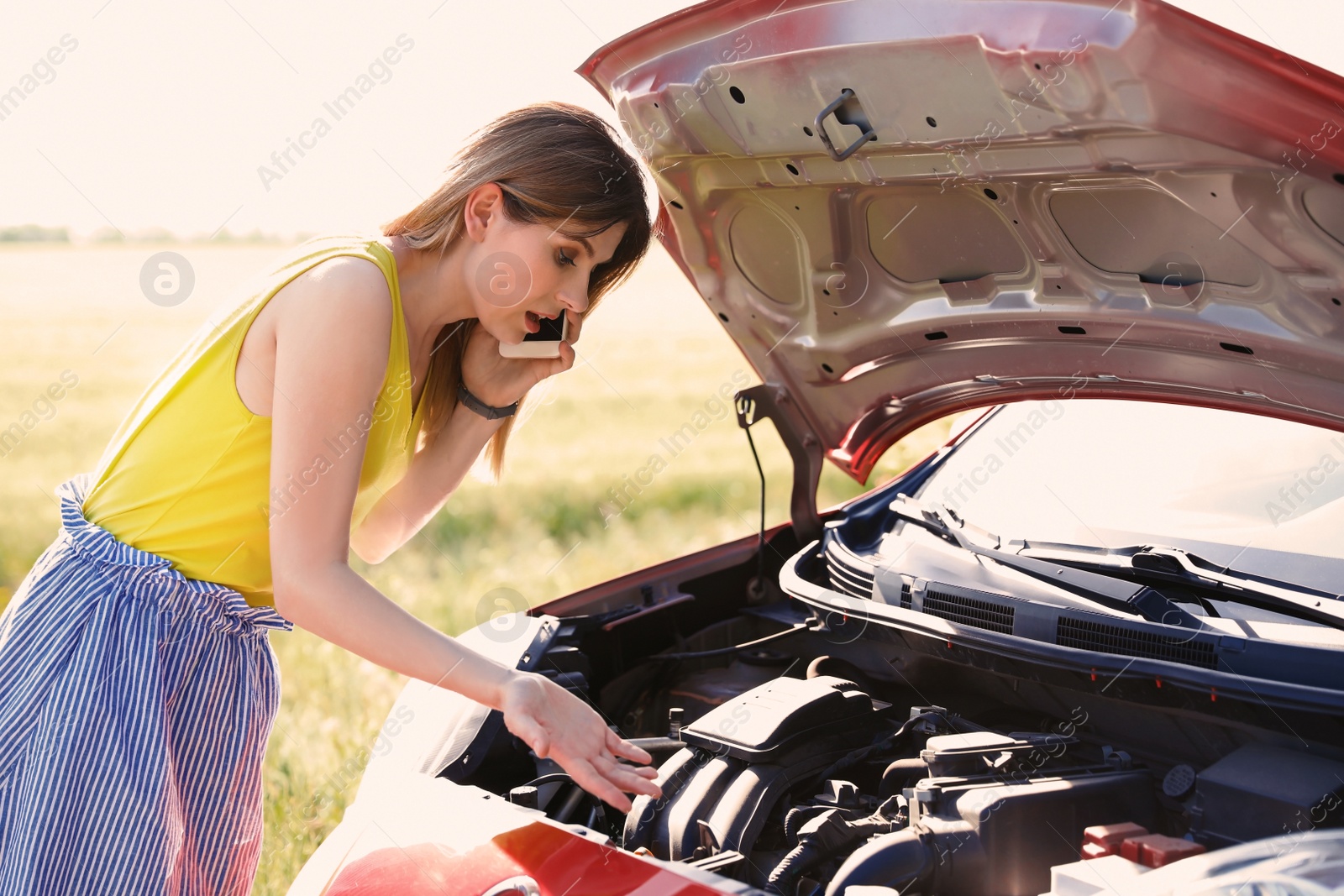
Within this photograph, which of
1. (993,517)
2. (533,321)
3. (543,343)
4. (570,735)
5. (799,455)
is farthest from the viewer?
(799,455)

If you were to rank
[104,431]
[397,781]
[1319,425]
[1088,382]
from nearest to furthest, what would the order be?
1. [1319,425]
2. [397,781]
3. [1088,382]
4. [104,431]

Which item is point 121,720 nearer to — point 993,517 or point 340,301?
point 340,301

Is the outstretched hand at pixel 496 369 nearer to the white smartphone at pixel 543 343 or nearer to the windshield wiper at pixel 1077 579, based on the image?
the white smartphone at pixel 543 343

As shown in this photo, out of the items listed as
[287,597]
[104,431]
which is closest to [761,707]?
[287,597]

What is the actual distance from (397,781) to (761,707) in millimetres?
690

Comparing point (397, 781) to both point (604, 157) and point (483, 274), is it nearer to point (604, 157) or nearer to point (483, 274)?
point (483, 274)

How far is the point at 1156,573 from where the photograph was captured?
1879 mm

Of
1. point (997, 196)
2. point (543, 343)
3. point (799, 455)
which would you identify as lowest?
point (543, 343)

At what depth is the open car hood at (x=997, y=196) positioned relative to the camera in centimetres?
144

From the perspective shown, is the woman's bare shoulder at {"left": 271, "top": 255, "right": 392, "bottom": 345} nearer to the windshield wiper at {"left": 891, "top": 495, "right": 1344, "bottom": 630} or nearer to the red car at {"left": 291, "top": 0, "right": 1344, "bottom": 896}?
the red car at {"left": 291, "top": 0, "right": 1344, "bottom": 896}

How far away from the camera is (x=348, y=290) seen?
152 centimetres

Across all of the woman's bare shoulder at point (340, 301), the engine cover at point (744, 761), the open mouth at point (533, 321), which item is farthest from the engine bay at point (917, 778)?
the woman's bare shoulder at point (340, 301)

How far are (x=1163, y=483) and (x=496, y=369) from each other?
1.35 metres

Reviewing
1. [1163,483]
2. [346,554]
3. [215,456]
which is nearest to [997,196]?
[1163,483]
